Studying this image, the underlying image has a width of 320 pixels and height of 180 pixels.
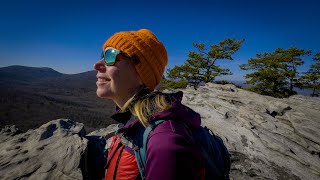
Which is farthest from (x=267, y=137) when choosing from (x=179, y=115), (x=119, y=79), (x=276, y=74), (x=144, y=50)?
(x=276, y=74)

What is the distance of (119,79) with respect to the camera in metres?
2.42

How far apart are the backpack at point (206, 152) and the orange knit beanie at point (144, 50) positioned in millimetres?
919

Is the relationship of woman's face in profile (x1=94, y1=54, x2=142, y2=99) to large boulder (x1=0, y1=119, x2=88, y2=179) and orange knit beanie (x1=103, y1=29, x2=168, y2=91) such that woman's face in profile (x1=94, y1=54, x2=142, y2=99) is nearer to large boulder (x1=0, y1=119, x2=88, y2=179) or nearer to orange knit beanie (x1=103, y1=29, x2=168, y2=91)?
orange knit beanie (x1=103, y1=29, x2=168, y2=91)

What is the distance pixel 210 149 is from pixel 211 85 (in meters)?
17.0

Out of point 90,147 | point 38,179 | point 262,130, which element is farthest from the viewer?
point 262,130

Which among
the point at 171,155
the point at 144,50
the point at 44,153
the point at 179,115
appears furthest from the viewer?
the point at 44,153

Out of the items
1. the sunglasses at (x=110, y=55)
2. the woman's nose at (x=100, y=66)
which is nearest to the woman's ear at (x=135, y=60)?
the sunglasses at (x=110, y=55)

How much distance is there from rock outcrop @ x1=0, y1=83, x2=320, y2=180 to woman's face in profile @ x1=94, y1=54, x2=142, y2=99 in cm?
65

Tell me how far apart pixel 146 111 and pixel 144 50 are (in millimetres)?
975

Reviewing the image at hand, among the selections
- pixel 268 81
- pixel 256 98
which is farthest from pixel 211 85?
pixel 268 81

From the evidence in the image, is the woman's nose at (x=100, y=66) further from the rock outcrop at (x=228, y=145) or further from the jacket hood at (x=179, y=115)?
the jacket hood at (x=179, y=115)

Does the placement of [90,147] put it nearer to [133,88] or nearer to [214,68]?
[133,88]

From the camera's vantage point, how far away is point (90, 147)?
15.7ft

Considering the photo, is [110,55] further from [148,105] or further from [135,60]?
[148,105]
